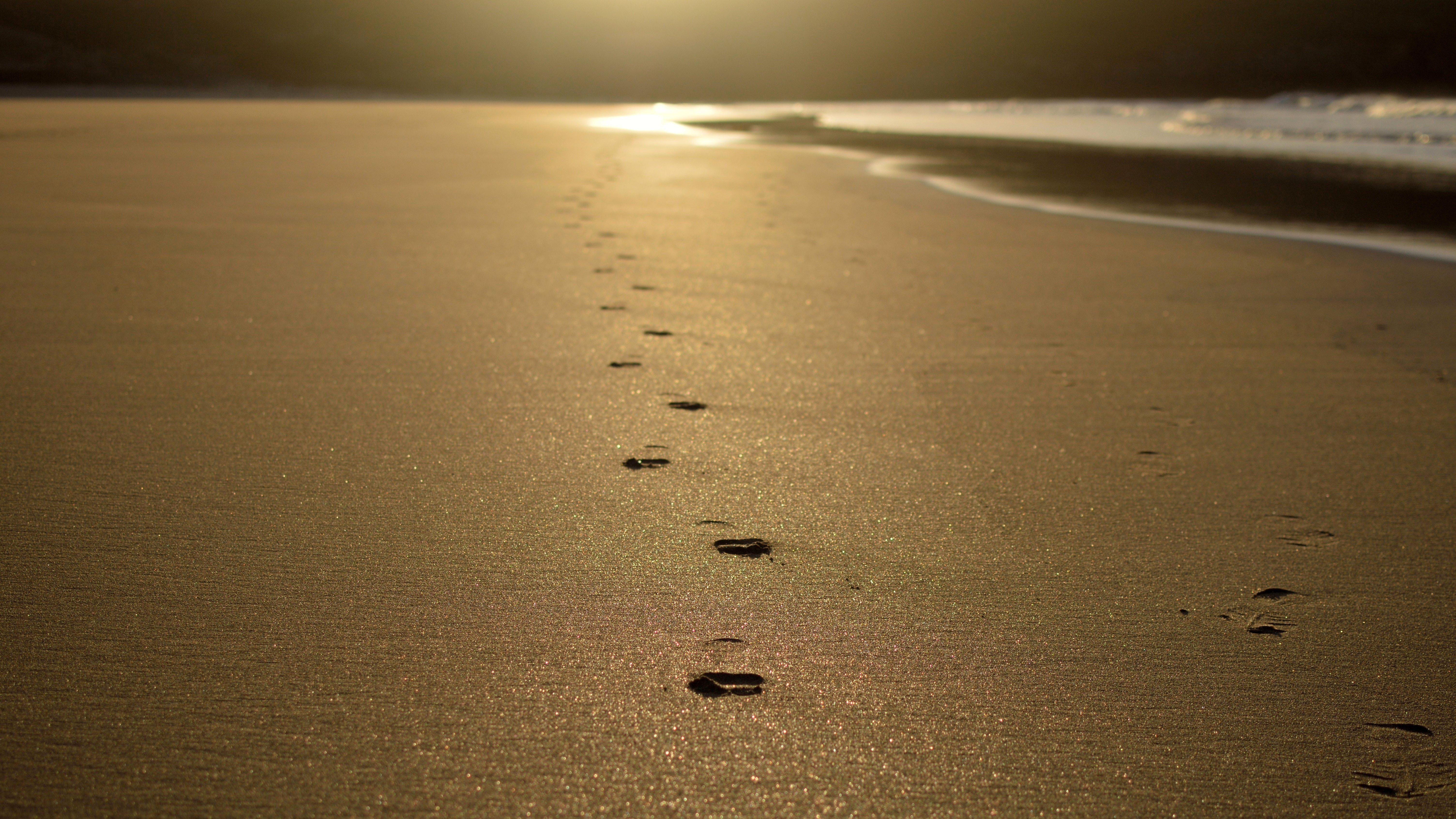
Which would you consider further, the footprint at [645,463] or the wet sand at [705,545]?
the footprint at [645,463]

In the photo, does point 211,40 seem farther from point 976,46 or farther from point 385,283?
point 385,283

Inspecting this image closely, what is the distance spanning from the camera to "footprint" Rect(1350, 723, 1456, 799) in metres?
1.33

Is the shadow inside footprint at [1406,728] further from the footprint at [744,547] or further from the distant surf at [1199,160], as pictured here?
the distant surf at [1199,160]

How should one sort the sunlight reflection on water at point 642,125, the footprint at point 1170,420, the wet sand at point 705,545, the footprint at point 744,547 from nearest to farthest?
the wet sand at point 705,545
the footprint at point 744,547
the footprint at point 1170,420
the sunlight reflection on water at point 642,125

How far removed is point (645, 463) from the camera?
2.27 meters

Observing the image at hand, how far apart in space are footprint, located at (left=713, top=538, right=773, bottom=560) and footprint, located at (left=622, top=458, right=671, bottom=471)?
0.37 m

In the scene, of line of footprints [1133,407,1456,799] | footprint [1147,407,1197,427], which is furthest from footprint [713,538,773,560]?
footprint [1147,407,1197,427]

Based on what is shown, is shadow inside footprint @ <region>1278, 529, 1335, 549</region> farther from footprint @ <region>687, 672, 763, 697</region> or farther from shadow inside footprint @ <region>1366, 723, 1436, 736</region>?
footprint @ <region>687, 672, 763, 697</region>

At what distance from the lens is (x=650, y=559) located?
183 centimetres

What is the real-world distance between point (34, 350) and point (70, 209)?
2782 mm

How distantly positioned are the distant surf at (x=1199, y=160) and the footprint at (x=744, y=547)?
5202mm

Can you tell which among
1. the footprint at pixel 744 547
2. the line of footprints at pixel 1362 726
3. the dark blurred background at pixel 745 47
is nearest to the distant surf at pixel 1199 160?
the line of footprints at pixel 1362 726

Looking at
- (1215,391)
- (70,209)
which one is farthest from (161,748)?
(70,209)

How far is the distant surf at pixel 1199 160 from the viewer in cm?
714
